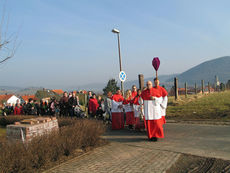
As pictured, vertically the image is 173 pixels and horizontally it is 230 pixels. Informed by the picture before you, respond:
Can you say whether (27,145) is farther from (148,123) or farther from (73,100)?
(73,100)

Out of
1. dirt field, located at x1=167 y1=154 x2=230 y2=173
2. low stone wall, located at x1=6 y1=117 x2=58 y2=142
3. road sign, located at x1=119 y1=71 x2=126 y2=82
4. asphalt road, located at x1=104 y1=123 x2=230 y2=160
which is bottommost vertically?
dirt field, located at x1=167 y1=154 x2=230 y2=173

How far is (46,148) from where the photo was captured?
566 centimetres

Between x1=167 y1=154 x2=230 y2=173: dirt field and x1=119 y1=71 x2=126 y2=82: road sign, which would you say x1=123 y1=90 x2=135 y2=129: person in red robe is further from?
x1=167 y1=154 x2=230 y2=173: dirt field

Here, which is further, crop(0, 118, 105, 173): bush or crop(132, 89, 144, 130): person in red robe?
crop(132, 89, 144, 130): person in red robe

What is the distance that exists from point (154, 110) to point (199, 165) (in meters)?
3.04

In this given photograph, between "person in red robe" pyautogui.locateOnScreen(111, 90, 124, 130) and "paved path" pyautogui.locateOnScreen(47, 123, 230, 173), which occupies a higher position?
"person in red robe" pyautogui.locateOnScreen(111, 90, 124, 130)

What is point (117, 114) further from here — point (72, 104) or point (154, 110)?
point (72, 104)

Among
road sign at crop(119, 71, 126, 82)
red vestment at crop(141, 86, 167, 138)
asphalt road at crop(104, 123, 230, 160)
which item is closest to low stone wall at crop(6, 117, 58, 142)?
asphalt road at crop(104, 123, 230, 160)

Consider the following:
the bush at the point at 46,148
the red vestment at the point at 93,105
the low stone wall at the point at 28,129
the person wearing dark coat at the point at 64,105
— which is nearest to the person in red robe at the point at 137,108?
the bush at the point at 46,148

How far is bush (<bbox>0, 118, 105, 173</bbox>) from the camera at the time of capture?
16.1 ft

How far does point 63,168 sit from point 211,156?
3.64 m

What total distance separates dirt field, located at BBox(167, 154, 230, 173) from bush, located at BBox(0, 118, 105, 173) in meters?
2.75

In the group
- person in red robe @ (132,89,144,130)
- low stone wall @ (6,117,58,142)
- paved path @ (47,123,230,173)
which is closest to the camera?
paved path @ (47,123,230,173)

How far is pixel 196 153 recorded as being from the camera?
20.2ft
